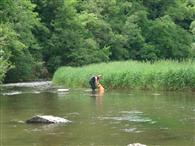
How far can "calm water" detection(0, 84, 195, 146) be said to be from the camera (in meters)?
14.3

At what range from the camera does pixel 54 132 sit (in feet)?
51.1

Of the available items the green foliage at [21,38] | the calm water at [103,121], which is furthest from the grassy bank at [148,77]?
the green foliage at [21,38]

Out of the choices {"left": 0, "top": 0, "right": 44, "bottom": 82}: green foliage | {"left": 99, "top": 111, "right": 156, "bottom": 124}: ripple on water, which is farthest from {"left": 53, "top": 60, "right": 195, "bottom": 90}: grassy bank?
{"left": 0, "top": 0, "right": 44, "bottom": 82}: green foliage

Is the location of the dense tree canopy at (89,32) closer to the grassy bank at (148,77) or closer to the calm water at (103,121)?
the grassy bank at (148,77)

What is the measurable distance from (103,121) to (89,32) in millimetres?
46324

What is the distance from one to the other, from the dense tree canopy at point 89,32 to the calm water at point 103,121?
64.1ft

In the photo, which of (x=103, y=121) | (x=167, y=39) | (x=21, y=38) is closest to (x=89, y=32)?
(x=167, y=39)

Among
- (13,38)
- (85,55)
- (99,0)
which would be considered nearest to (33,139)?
(13,38)

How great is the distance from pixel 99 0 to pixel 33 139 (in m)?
53.8

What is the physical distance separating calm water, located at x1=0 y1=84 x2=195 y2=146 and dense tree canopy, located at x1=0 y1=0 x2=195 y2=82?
19.5m

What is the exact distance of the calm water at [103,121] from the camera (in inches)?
562

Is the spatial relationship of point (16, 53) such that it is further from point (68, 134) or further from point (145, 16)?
point (68, 134)

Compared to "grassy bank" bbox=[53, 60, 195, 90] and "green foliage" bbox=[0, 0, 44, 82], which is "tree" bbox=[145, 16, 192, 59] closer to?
"green foliage" bbox=[0, 0, 44, 82]

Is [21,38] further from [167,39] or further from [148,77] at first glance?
[167,39]
